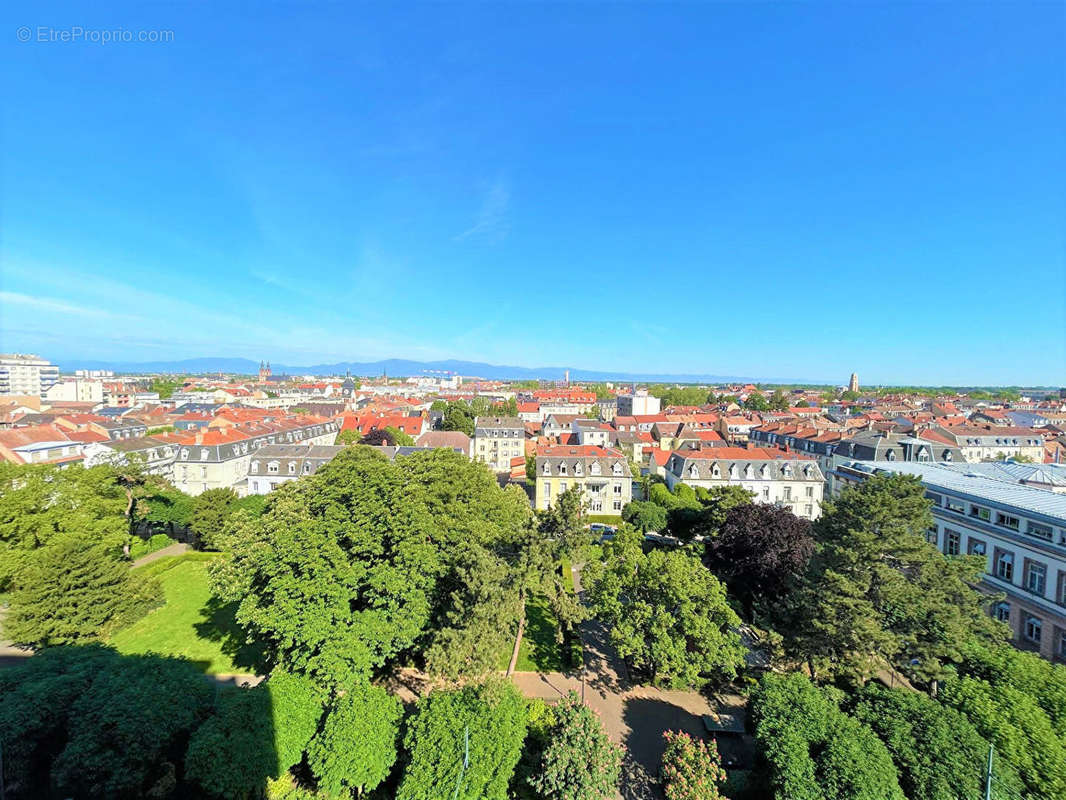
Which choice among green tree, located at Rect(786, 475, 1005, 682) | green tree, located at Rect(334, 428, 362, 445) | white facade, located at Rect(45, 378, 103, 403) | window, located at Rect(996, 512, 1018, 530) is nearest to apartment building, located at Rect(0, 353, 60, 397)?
white facade, located at Rect(45, 378, 103, 403)

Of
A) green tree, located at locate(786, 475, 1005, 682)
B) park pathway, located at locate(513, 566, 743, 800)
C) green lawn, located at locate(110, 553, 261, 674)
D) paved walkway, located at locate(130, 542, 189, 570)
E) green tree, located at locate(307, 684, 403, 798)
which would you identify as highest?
green tree, located at locate(786, 475, 1005, 682)

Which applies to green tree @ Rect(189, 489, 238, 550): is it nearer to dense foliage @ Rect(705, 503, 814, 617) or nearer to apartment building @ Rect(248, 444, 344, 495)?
apartment building @ Rect(248, 444, 344, 495)

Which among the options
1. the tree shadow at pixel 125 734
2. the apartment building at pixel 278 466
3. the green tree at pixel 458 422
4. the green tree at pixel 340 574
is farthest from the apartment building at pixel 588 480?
the green tree at pixel 458 422

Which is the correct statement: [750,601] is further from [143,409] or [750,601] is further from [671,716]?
[143,409]

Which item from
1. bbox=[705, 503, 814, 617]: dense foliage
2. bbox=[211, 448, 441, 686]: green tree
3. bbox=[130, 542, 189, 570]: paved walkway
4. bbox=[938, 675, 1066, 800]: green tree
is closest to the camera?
bbox=[938, 675, 1066, 800]: green tree

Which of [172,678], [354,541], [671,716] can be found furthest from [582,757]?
[172,678]

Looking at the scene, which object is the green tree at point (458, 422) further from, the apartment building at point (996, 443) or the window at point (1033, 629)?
the apartment building at point (996, 443)

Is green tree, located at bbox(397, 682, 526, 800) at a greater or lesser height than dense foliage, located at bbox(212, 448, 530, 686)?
lesser
